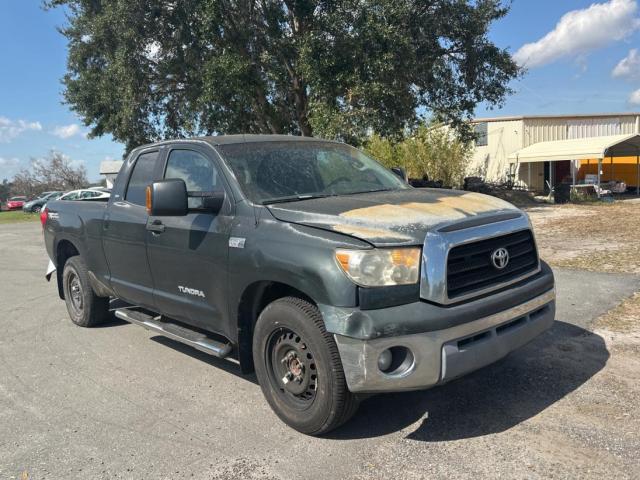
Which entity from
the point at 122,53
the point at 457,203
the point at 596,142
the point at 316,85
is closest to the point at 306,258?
the point at 457,203

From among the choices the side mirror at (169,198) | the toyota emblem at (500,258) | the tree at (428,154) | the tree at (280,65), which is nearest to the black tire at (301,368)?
the side mirror at (169,198)

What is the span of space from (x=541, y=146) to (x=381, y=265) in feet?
102

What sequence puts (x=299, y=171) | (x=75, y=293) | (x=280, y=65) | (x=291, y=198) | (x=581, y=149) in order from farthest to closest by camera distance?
(x=581, y=149), (x=280, y=65), (x=75, y=293), (x=299, y=171), (x=291, y=198)

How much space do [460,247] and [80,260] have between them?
179 inches

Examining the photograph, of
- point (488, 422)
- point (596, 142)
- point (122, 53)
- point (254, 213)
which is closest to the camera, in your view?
point (488, 422)

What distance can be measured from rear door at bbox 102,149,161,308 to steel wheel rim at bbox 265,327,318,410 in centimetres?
168

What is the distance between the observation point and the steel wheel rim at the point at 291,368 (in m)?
3.42

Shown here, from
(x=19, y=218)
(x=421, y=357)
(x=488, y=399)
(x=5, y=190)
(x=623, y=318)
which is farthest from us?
(x=5, y=190)

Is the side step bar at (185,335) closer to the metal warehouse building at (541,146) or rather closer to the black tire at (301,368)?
the black tire at (301,368)

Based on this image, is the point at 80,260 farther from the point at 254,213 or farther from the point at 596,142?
the point at 596,142

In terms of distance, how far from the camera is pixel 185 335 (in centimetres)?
441

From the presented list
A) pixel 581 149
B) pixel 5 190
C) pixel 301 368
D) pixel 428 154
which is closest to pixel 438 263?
pixel 301 368

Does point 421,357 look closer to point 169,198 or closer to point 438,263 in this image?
point 438,263

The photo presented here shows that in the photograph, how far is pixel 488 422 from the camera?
Answer: 3.52 meters
